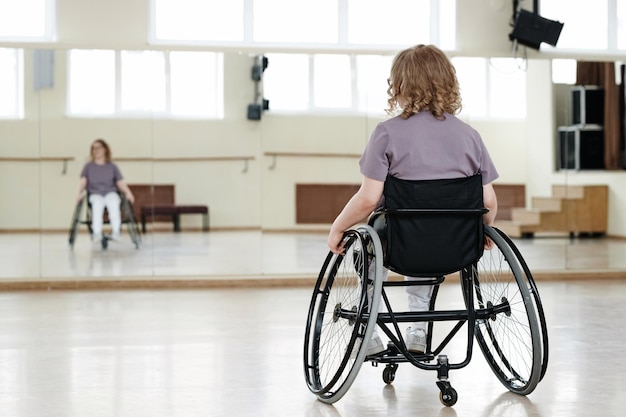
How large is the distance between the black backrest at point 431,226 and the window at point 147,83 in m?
3.96

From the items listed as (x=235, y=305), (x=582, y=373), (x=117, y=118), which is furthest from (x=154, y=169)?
(x=582, y=373)

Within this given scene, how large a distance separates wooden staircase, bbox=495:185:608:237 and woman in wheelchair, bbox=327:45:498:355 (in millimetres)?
4121

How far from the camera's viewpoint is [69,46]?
6543mm

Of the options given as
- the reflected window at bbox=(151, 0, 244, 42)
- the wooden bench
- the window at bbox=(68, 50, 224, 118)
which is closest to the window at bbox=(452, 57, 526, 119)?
the reflected window at bbox=(151, 0, 244, 42)

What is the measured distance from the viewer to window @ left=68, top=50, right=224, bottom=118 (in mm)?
6473

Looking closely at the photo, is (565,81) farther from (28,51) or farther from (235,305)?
(28,51)

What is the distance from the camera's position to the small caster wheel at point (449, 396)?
9.18 ft

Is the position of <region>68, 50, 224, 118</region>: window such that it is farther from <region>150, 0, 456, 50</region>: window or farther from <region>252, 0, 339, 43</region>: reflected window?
<region>252, 0, 339, 43</region>: reflected window

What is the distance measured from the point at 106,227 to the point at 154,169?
19.9 inches

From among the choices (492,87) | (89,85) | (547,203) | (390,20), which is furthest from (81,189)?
(547,203)

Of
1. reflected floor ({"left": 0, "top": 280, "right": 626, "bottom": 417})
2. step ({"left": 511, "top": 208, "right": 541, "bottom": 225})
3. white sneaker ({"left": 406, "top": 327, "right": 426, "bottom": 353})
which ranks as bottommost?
reflected floor ({"left": 0, "top": 280, "right": 626, "bottom": 417})

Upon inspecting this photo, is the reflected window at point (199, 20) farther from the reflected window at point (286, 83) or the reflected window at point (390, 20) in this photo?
the reflected window at point (390, 20)

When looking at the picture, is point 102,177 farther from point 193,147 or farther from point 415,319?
point 415,319

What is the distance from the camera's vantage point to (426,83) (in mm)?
2818
